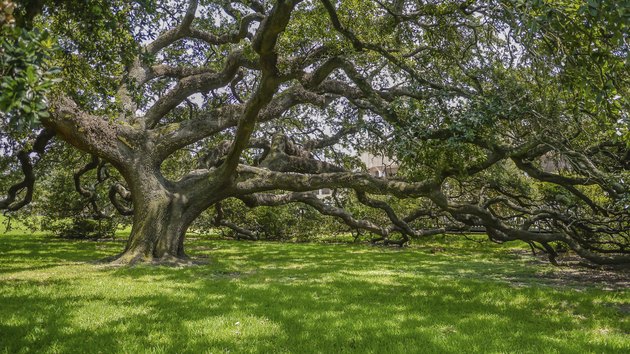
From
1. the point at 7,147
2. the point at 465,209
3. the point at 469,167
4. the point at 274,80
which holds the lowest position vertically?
the point at 465,209

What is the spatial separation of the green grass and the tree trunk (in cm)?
143

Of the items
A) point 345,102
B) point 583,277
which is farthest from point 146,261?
point 583,277

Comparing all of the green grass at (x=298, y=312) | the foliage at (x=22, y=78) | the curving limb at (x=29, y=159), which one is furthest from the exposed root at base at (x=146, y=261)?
the foliage at (x=22, y=78)

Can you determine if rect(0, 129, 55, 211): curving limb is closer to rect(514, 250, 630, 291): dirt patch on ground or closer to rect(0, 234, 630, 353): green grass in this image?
rect(0, 234, 630, 353): green grass

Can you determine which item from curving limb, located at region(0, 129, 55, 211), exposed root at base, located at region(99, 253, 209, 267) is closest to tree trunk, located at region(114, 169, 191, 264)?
exposed root at base, located at region(99, 253, 209, 267)

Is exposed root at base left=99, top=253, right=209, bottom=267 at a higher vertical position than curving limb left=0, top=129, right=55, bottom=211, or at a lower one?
lower

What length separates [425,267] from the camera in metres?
12.0

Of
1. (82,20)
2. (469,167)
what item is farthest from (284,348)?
(469,167)

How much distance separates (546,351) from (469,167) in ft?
17.3

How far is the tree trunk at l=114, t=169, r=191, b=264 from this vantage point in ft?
38.0

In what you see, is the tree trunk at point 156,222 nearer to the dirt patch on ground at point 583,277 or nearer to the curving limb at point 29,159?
the curving limb at point 29,159

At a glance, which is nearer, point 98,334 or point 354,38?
point 98,334

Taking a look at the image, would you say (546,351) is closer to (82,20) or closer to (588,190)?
(82,20)

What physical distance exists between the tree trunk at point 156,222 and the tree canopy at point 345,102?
0.12ft
